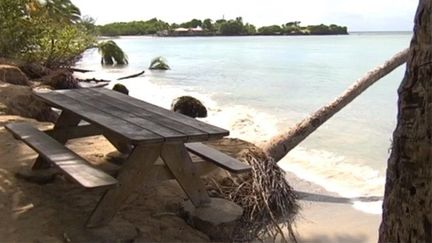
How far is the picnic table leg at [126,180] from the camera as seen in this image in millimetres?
3035

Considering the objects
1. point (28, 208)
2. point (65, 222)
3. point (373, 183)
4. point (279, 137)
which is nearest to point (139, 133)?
point (65, 222)

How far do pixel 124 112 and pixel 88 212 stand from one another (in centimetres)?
73

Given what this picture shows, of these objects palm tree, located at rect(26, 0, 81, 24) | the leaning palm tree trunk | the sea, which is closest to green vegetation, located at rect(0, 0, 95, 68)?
palm tree, located at rect(26, 0, 81, 24)

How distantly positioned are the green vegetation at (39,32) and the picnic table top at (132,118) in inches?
302

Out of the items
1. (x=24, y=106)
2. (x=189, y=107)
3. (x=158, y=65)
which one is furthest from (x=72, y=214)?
(x=158, y=65)

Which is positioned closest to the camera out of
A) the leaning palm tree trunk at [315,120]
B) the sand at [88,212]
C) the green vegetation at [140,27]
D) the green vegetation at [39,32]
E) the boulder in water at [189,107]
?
the sand at [88,212]

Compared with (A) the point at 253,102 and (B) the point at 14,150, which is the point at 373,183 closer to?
(B) the point at 14,150

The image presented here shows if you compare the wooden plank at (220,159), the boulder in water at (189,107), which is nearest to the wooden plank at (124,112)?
the wooden plank at (220,159)

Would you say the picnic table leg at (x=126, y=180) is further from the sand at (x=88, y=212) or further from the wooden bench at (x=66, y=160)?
the wooden bench at (x=66, y=160)

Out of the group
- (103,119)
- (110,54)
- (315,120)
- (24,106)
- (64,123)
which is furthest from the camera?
(110,54)

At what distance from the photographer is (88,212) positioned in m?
3.43

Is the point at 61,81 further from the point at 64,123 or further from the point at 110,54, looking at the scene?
the point at 110,54

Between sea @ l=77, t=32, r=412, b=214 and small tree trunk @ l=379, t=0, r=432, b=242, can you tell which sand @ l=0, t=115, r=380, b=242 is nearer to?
sea @ l=77, t=32, r=412, b=214

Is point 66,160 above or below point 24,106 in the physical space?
above
